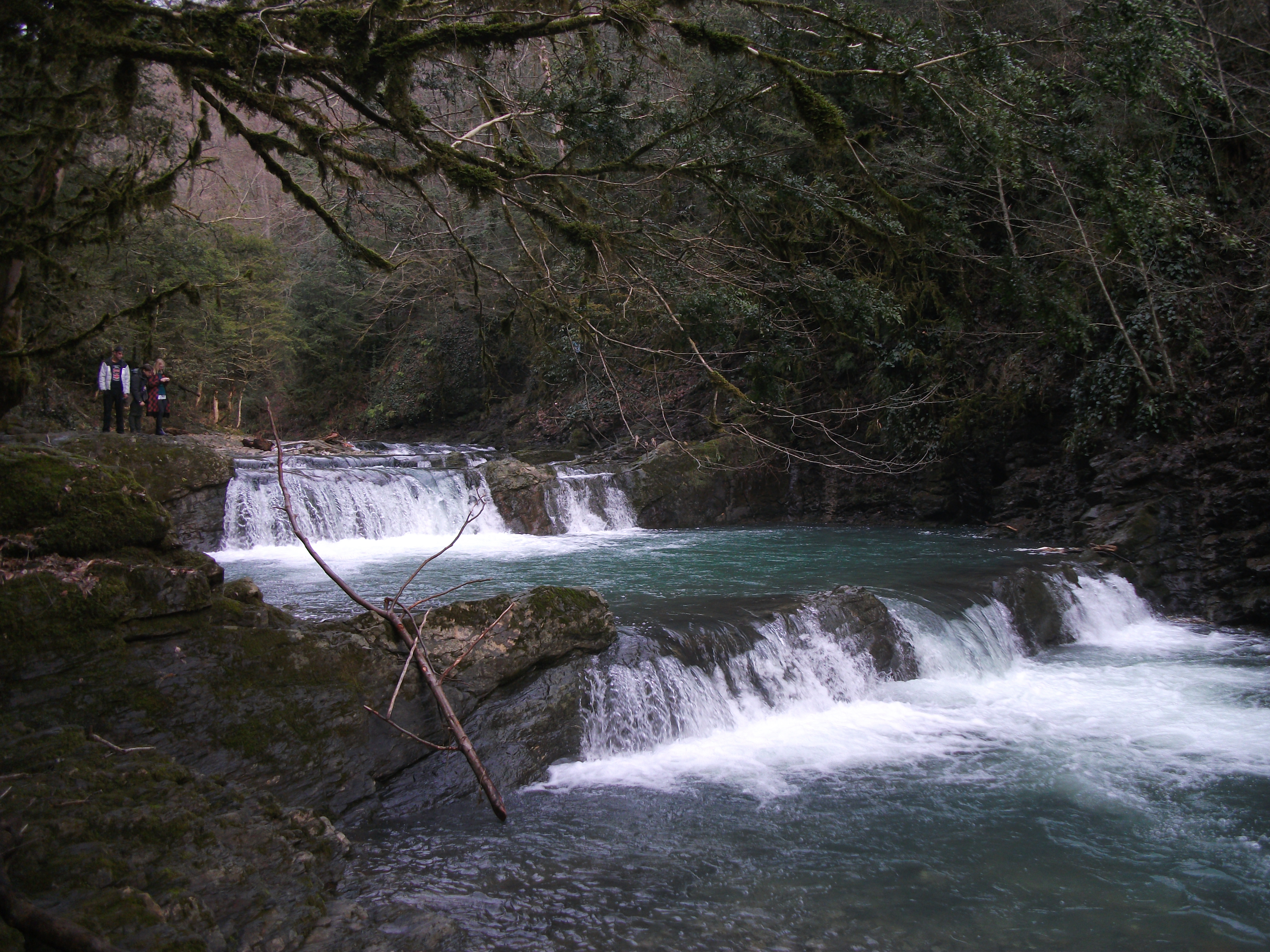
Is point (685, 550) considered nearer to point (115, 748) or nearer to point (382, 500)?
point (382, 500)

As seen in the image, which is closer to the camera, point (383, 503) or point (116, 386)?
point (383, 503)

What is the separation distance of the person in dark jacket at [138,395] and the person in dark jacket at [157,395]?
3.5 inches

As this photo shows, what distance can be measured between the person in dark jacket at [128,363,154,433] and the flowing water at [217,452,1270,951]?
7420 mm

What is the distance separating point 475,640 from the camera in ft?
17.7

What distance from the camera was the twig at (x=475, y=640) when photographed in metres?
5.20

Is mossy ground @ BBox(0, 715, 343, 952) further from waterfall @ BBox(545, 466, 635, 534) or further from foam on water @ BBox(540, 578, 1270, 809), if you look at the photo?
waterfall @ BBox(545, 466, 635, 534)

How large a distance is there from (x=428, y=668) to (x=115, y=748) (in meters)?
1.63

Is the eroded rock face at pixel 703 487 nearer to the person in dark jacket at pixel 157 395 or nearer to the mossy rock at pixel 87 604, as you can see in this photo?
the person in dark jacket at pixel 157 395

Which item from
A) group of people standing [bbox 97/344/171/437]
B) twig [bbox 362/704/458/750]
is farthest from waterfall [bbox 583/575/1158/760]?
group of people standing [bbox 97/344/171/437]

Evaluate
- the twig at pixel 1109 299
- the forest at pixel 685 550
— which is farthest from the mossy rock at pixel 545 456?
the twig at pixel 1109 299

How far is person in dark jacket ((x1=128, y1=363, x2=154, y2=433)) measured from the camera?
15062 millimetres

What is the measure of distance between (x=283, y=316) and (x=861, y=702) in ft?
84.0

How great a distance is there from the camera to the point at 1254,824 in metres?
4.85

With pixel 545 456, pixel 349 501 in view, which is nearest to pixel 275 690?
pixel 349 501
